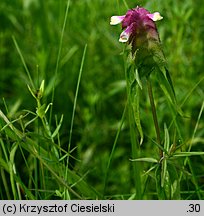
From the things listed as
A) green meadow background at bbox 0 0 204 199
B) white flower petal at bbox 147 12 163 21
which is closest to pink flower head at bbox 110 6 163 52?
white flower petal at bbox 147 12 163 21

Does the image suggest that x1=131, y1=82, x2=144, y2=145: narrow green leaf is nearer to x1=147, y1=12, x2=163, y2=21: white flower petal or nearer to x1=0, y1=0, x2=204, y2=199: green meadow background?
x1=147, y1=12, x2=163, y2=21: white flower petal

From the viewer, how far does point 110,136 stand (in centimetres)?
190

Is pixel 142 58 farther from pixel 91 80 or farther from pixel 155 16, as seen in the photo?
pixel 91 80

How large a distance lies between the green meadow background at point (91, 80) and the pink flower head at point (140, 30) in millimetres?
630

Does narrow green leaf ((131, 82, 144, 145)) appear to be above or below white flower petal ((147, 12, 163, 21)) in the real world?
below

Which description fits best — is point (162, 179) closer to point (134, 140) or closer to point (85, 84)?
point (134, 140)

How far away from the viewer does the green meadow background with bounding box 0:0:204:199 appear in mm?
1707

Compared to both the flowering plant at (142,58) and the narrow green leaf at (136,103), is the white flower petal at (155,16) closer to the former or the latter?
the flowering plant at (142,58)

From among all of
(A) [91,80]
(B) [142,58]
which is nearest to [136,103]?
(B) [142,58]

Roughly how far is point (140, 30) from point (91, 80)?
105 centimetres

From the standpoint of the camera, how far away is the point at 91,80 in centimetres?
203

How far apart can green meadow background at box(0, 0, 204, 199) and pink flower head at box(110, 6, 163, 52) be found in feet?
2.07

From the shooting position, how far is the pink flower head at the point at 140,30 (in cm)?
97

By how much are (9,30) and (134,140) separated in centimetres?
128
